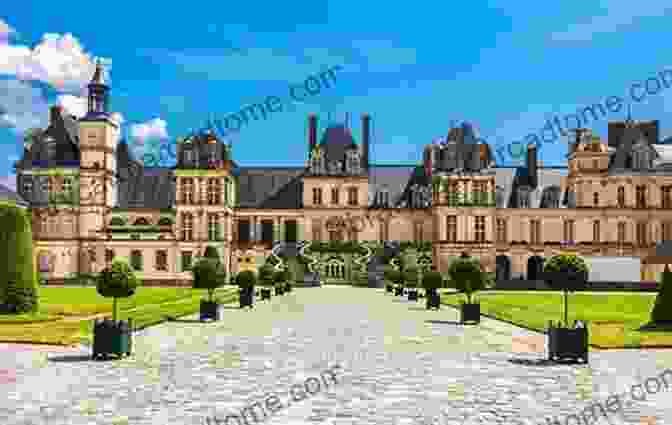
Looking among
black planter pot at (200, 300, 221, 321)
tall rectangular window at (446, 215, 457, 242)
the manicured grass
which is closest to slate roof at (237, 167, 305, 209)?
tall rectangular window at (446, 215, 457, 242)

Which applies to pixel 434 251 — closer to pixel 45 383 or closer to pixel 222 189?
pixel 222 189

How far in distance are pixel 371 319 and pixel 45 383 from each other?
50.7ft

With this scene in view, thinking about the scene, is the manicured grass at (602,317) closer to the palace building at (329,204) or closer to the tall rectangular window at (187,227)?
the palace building at (329,204)

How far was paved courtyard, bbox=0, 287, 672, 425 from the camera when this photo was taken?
10.2 meters

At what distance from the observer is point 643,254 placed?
2660 inches

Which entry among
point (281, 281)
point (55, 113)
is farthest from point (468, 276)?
point (55, 113)

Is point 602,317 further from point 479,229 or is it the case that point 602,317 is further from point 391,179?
point 391,179

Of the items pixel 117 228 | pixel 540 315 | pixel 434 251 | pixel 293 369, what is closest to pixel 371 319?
pixel 540 315

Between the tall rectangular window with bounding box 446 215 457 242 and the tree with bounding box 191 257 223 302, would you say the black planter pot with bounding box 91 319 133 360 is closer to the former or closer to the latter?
the tree with bounding box 191 257 223 302

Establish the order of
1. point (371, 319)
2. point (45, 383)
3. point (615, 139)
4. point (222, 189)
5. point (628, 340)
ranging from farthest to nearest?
point (615, 139) → point (222, 189) → point (371, 319) → point (628, 340) → point (45, 383)

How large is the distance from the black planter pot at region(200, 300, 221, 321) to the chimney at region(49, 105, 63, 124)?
4945cm

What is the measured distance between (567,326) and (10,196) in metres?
56.4

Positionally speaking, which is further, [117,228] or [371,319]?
[117,228]

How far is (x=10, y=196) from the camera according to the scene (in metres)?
62.7
